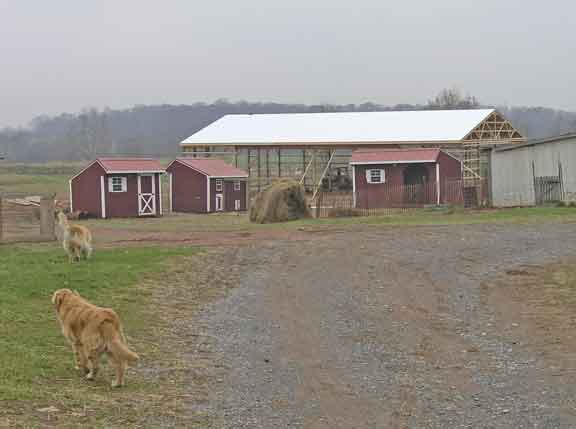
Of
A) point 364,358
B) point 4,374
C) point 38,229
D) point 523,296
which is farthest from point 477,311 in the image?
point 38,229

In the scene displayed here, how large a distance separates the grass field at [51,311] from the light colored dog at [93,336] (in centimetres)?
19

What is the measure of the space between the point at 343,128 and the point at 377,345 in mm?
52785

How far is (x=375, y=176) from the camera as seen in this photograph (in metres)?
51.2

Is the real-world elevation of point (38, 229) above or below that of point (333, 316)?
above

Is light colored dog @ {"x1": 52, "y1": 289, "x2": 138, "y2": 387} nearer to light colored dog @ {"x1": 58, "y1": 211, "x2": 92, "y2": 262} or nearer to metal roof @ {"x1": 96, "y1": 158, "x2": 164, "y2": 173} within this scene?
light colored dog @ {"x1": 58, "y1": 211, "x2": 92, "y2": 262}

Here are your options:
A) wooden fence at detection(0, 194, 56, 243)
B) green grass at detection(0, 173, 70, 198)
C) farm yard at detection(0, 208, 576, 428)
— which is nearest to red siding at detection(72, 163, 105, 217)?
green grass at detection(0, 173, 70, 198)

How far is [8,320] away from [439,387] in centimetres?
584

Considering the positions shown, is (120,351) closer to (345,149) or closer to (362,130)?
(362,130)

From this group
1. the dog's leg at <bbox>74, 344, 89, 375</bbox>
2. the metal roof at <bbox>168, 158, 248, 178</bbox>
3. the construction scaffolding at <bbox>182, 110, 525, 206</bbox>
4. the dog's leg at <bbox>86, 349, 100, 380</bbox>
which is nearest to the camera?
the dog's leg at <bbox>86, 349, 100, 380</bbox>

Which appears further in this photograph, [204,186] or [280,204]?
[204,186]

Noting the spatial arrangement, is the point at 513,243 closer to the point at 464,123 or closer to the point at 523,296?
the point at 523,296

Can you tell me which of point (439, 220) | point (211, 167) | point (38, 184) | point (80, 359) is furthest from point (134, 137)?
point (80, 359)

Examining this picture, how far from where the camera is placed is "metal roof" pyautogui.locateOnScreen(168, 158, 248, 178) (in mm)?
54719

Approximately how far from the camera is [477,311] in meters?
16.1
